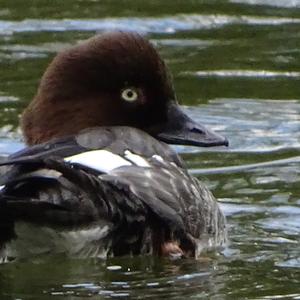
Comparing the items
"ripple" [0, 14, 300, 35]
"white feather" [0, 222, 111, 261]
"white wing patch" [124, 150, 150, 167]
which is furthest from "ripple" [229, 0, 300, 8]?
"white feather" [0, 222, 111, 261]

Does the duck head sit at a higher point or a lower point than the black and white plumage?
higher

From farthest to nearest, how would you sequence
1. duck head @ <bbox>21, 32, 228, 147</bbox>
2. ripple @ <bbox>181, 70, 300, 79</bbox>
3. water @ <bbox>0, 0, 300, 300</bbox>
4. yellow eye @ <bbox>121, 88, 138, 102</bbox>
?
ripple @ <bbox>181, 70, 300, 79</bbox> → yellow eye @ <bbox>121, 88, 138, 102</bbox> → duck head @ <bbox>21, 32, 228, 147</bbox> → water @ <bbox>0, 0, 300, 300</bbox>

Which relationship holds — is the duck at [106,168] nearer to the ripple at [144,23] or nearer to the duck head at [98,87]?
the duck head at [98,87]

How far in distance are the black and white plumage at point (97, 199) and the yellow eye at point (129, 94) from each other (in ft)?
1.66

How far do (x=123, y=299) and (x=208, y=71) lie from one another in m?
5.52

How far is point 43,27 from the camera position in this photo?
50.7 ft

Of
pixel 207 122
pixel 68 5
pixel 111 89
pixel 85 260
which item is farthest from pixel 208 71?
pixel 85 260

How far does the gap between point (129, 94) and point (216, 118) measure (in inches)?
113

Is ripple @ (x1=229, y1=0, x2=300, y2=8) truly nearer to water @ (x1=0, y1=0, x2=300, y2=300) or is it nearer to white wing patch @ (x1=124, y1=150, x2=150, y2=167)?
water @ (x1=0, y1=0, x2=300, y2=300)

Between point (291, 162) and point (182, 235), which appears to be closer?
point (182, 235)

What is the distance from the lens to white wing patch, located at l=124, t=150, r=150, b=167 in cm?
930

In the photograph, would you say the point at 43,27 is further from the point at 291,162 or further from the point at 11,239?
the point at 11,239

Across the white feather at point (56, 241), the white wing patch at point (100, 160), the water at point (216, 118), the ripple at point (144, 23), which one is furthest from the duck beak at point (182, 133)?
the ripple at point (144, 23)

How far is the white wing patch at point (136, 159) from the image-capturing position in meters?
9.30
